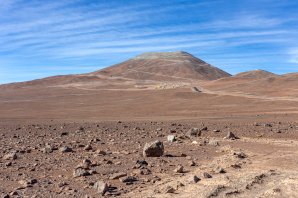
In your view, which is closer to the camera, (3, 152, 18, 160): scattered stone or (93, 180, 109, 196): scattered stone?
(93, 180, 109, 196): scattered stone

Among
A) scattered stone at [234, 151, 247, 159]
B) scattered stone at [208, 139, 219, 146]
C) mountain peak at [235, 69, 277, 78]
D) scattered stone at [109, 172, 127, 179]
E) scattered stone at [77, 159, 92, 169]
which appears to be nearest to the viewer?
scattered stone at [109, 172, 127, 179]

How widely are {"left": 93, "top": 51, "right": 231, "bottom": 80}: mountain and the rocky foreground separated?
10182cm

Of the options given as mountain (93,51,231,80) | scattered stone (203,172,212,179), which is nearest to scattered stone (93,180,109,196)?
scattered stone (203,172,212,179)

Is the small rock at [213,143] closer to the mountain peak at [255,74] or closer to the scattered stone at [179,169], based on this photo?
the scattered stone at [179,169]

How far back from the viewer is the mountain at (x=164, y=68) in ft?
402

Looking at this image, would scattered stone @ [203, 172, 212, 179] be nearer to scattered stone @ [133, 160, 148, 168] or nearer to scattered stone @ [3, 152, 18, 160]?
scattered stone @ [133, 160, 148, 168]

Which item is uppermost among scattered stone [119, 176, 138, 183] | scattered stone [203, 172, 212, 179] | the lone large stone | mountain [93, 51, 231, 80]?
mountain [93, 51, 231, 80]

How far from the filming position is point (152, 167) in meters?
10.6

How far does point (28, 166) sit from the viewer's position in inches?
424

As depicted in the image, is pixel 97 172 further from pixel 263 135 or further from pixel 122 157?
pixel 263 135

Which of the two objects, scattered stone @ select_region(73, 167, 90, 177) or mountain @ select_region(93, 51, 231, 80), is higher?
mountain @ select_region(93, 51, 231, 80)

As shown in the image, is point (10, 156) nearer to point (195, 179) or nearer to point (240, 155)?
point (195, 179)

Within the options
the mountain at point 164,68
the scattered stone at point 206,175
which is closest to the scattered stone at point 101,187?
the scattered stone at point 206,175

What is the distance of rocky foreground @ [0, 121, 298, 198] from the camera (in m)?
8.28
